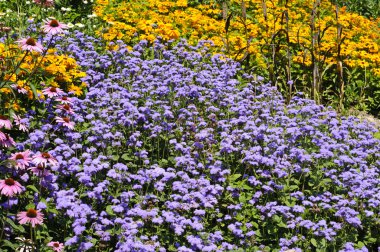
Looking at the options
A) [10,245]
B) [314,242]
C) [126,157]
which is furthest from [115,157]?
[314,242]

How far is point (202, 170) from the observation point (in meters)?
4.91

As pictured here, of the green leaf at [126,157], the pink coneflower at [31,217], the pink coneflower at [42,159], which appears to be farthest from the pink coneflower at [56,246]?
the green leaf at [126,157]

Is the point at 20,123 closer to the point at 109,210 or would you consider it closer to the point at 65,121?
the point at 65,121

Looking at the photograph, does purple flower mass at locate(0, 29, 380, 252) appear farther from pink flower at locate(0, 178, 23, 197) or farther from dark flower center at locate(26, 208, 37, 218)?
pink flower at locate(0, 178, 23, 197)

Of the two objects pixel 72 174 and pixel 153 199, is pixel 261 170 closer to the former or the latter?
pixel 153 199

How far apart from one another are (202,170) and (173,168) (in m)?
0.28

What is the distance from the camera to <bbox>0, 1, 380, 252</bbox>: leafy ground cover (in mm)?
4172

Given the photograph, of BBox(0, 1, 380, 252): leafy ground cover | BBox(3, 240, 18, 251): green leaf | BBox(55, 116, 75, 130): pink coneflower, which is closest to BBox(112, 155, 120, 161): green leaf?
BBox(0, 1, 380, 252): leafy ground cover

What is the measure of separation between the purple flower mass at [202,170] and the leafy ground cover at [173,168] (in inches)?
0.6

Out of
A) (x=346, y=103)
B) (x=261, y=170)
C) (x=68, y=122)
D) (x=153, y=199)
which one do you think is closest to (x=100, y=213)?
(x=153, y=199)

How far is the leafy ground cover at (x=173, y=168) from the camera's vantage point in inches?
164

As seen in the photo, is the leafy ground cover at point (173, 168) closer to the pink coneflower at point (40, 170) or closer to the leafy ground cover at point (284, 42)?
the pink coneflower at point (40, 170)

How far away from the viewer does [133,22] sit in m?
7.66

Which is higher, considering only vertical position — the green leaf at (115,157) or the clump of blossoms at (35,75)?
the clump of blossoms at (35,75)
